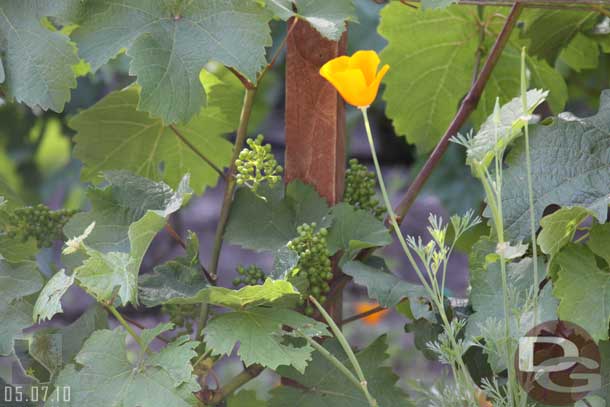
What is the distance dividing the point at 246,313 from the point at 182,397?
0.12 metres

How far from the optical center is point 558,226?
0.91 m

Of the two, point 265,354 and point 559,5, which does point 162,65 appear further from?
point 559,5

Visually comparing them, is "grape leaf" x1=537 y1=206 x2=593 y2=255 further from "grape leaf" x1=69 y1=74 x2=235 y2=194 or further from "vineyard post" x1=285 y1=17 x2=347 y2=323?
"grape leaf" x1=69 y1=74 x2=235 y2=194

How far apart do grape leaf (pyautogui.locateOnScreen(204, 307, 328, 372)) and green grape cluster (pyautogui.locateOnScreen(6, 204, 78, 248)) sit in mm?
313

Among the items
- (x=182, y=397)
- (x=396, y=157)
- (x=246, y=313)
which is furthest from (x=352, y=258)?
(x=396, y=157)

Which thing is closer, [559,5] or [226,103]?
[559,5]

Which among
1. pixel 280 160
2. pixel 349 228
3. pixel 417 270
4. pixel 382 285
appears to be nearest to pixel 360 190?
pixel 349 228

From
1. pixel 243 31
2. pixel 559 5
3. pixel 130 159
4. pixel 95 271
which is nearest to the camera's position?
pixel 95 271

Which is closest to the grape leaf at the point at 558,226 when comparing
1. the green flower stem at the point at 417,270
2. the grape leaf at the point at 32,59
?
the green flower stem at the point at 417,270

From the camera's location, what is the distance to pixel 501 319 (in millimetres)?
941

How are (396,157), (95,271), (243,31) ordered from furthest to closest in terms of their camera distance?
1. (396,157)
2. (243,31)
3. (95,271)

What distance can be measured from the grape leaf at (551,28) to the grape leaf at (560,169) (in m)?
0.26

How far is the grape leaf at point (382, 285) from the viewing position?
0.96 metres

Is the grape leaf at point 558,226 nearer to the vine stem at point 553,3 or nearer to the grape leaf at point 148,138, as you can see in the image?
the vine stem at point 553,3
